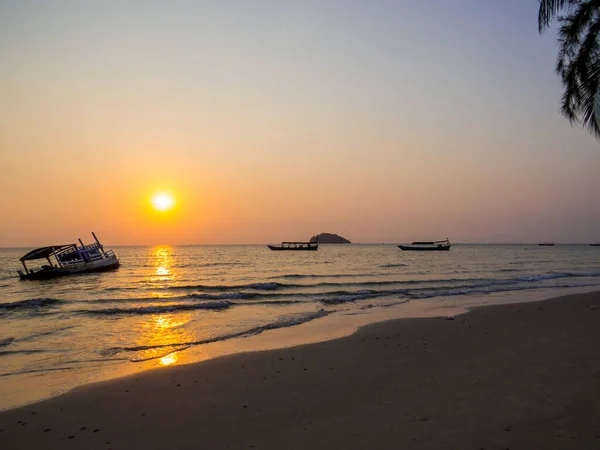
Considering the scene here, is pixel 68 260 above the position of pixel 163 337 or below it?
above

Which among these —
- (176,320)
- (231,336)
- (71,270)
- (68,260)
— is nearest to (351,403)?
(231,336)

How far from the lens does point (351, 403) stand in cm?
686

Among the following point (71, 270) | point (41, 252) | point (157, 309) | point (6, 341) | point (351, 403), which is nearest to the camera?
point (351, 403)

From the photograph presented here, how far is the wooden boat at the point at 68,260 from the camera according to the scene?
4297cm

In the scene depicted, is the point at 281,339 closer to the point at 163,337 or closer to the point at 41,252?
the point at 163,337

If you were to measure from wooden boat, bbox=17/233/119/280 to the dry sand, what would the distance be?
41136 millimetres

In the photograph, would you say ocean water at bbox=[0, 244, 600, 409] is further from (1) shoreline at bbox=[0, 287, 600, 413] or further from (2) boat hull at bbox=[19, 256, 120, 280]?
(2) boat hull at bbox=[19, 256, 120, 280]

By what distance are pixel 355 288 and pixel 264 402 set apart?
23622mm

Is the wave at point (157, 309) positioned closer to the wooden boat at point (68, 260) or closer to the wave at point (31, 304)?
the wave at point (31, 304)

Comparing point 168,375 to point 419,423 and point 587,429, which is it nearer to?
point 419,423

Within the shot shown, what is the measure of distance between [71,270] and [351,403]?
156 ft

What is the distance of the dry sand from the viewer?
5.51m

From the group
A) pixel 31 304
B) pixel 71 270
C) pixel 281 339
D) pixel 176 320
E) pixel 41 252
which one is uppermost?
→ pixel 41 252

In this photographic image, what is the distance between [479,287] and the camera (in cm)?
2955
